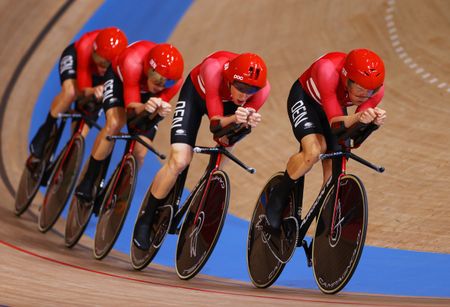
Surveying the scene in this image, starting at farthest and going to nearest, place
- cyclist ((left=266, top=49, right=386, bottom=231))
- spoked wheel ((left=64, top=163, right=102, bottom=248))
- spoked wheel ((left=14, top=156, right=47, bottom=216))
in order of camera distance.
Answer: spoked wheel ((left=14, top=156, right=47, bottom=216)) → spoked wheel ((left=64, top=163, right=102, bottom=248)) → cyclist ((left=266, top=49, right=386, bottom=231))

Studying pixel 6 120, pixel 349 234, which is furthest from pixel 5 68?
pixel 349 234

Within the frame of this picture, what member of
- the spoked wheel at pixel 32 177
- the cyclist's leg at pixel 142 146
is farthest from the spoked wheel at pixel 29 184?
the cyclist's leg at pixel 142 146

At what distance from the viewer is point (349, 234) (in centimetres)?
417

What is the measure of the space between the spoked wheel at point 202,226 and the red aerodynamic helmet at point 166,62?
66 cm

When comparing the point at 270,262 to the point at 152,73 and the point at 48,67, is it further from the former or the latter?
the point at 48,67

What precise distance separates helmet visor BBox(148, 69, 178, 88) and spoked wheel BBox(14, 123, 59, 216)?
1609mm

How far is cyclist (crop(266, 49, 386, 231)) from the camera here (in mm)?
4113

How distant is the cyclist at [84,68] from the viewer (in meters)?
5.95

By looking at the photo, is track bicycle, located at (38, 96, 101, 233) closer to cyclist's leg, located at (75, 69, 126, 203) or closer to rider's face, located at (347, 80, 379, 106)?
cyclist's leg, located at (75, 69, 126, 203)

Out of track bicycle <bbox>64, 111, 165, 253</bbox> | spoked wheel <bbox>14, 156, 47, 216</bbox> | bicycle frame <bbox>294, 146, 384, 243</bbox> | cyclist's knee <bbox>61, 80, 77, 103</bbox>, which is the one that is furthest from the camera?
spoked wheel <bbox>14, 156, 47, 216</bbox>

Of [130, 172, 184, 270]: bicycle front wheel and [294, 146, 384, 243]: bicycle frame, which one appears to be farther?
[130, 172, 184, 270]: bicycle front wheel

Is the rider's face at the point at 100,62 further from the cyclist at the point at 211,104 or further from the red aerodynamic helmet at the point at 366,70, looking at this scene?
the red aerodynamic helmet at the point at 366,70

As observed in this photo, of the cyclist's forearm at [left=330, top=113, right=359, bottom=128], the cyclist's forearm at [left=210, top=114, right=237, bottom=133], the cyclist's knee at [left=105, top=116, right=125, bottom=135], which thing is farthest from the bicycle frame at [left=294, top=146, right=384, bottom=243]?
the cyclist's knee at [left=105, top=116, right=125, bottom=135]

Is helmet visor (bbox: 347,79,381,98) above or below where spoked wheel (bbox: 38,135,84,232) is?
above
